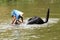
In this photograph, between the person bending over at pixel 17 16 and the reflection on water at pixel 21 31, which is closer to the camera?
the reflection on water at pixel 21 31

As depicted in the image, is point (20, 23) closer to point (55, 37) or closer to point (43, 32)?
point (43, 32)

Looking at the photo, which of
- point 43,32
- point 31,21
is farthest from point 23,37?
point 31,21

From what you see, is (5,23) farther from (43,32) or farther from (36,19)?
(43,32)

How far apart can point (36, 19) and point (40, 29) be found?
2.25 metres

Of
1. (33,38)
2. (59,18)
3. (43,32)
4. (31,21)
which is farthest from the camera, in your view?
(59,18)

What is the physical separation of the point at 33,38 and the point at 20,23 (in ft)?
17.0

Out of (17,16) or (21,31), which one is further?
(17,16)

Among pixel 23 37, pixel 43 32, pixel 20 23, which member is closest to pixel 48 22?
pixel 20 23

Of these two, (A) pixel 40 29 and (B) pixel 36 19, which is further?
(B) pixel 36 19

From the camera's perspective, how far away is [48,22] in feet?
67.8

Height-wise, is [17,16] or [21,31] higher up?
[17,16]

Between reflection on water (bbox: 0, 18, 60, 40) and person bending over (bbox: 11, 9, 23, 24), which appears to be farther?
person bending over (bbox: 11, 9, 23, 24)

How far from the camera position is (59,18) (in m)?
22.4

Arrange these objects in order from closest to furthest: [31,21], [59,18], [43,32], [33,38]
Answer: [33,38]
[43,32]
[31,21]
[59,18]
